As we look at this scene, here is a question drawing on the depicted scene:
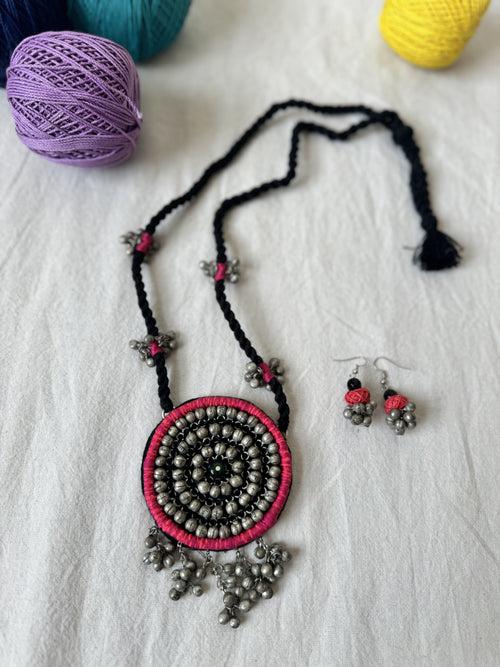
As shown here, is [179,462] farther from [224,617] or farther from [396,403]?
[396,403]

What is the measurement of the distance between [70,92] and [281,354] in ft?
1.47

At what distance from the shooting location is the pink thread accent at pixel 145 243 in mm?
810

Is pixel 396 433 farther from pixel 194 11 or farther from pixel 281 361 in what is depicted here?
pixel 194 11

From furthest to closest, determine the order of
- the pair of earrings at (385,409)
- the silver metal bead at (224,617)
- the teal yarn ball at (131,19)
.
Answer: the teal yarn ball at (131,19)
the pair of earrings at (385,409)
the silver metal bead at (224,617)

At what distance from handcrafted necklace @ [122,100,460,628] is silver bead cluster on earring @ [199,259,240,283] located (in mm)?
14

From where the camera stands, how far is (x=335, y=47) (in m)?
1.06

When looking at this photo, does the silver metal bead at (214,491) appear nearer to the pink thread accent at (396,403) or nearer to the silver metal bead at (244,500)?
the silver metal bead at (244,500)

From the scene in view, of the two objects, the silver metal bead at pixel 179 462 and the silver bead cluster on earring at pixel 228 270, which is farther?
the silver bead cluster on earring at pixel 228 270

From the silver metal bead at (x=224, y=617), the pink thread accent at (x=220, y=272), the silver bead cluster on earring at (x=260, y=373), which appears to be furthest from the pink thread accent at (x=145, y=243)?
the silver metal bead at (x=224, y=617)

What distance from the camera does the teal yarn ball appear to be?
33.3 inches

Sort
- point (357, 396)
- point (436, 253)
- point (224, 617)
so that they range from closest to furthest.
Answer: point (224, 617)
point (357, 396)
point (436, 253)

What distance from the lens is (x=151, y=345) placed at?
744 mm

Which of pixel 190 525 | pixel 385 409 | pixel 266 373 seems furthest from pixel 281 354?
pixel 190 525

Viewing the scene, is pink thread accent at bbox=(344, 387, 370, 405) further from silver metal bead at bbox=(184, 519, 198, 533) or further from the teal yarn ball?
the teal yarn ball
